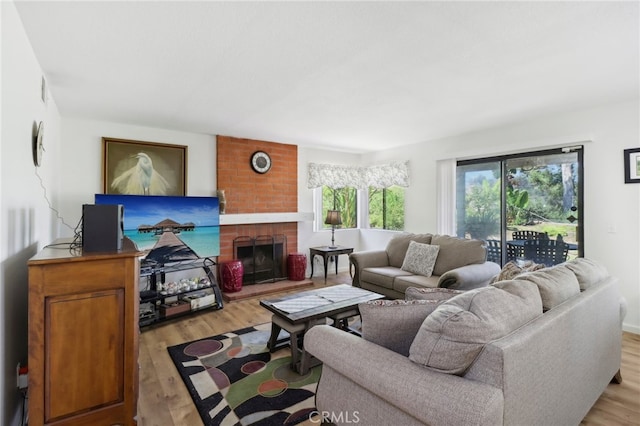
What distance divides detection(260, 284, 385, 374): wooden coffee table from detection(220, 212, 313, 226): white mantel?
198 centimetres

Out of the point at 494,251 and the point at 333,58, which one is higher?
the point at 333,58

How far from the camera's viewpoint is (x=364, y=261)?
14.0 feet

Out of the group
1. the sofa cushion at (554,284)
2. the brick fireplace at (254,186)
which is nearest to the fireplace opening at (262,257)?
the brick fireplace at (254,186)

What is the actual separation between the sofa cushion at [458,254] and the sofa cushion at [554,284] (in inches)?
70.3

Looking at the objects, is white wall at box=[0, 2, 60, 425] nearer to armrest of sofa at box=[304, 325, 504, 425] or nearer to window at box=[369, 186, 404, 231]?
armrest of sofa at box=[304, 325, 504, 425]

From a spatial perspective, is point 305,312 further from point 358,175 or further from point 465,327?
point 358,175

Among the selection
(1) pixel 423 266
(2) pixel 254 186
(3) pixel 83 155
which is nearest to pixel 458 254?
(1) pixel 423 266

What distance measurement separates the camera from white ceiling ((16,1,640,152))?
1.71m

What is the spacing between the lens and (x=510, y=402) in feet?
3.73

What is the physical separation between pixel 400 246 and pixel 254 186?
7.80ft

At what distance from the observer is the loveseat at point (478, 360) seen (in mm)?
1118

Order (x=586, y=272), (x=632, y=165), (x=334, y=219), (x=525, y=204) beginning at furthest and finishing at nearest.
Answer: (x=334, y=219) < (x=525, y=204) < (x=632, y=165) < (x=586, y=272)

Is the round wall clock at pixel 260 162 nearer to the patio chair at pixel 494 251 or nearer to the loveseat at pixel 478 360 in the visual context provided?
the patio chair at pixel 494 251

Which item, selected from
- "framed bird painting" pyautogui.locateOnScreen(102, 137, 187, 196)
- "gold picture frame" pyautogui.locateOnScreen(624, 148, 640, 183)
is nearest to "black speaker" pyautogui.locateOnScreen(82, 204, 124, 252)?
"framed bird painting" pyautogui.locateOnScreen(102, 137, 187, 196)
